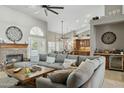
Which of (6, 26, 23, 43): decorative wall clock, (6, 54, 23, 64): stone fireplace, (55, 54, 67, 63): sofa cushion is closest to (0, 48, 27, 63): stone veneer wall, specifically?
(6, 54, 23, 64): stone fireplace

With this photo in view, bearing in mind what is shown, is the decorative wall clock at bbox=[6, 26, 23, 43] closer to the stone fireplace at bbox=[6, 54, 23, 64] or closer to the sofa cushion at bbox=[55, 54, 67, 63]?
the stone fireplace at bbox=[6, 54, 23, 64]

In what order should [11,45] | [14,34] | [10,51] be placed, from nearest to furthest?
[11,45], [10,51], [14,34]

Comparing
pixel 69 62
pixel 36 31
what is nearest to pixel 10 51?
pixel 36 31

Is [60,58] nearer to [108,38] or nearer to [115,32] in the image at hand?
[108,38]

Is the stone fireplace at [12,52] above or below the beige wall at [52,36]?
below

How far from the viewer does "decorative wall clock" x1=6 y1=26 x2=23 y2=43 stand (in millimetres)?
6652

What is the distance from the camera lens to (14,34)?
6887 millimetres

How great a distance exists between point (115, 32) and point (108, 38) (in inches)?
18.5

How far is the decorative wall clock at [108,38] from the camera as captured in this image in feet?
20.9

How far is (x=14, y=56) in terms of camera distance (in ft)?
22.9

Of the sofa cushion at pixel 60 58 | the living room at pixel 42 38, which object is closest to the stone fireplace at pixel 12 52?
the living room at pixel 42 38

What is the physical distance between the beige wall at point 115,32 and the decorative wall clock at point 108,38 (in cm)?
15

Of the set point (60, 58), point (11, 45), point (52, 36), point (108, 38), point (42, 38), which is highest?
point (52, 36)

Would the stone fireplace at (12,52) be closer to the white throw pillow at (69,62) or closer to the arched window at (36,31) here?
the arched window at (36,31)
